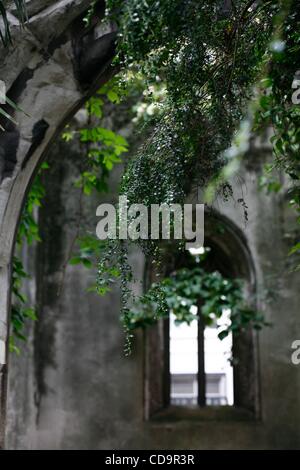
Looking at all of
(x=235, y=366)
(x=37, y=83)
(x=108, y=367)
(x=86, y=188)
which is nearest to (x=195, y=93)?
(x=37, y=83)

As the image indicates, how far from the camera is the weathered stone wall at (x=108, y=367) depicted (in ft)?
22.6

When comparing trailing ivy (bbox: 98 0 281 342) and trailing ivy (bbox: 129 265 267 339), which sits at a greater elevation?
trailing ivy (bbox: 98 0 281 342)

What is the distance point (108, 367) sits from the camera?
7.03 metres

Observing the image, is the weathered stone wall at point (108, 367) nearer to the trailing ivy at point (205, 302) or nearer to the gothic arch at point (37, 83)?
the trailing ivy at point (205, 302)

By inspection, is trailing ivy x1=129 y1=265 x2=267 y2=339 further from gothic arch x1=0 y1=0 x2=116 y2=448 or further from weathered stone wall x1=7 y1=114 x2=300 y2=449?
gothic arch x1=0 y1=0 x2=116 y2=448

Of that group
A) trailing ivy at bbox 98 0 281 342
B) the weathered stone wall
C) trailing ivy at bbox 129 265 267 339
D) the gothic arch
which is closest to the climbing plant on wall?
the weathered stone wall

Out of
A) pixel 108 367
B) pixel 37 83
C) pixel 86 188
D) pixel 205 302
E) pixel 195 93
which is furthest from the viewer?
pixel 205 302

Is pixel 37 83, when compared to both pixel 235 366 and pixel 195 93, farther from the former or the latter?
pixel 235 366

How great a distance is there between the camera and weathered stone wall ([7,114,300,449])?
688 centimetres

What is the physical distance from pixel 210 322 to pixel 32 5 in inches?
181

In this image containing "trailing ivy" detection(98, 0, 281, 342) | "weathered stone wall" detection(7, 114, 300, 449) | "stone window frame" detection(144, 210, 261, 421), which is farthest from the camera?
"stone window frame" detection(144, 210, 261, 421)

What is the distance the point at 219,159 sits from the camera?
3.74 metres

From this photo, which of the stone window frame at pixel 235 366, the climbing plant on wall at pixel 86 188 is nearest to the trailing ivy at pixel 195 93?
the climbing plant on wall at pixel 86 188

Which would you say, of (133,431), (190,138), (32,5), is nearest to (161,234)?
(190,138)
